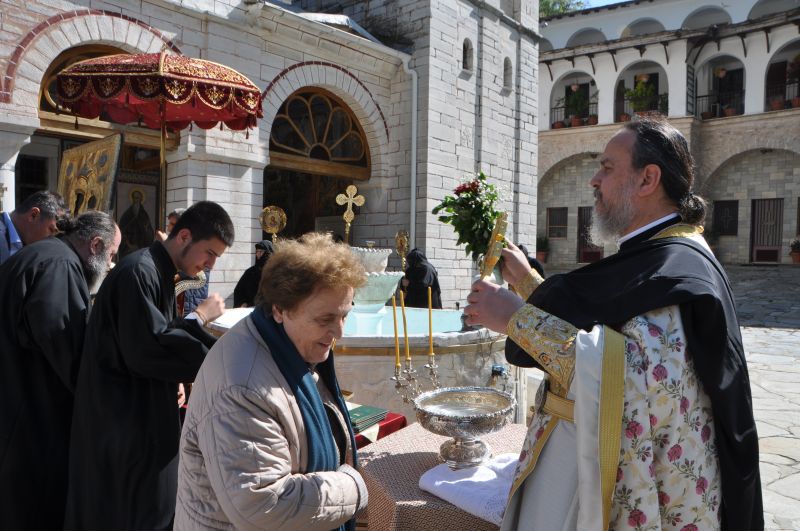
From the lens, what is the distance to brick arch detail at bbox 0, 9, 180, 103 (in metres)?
6.91

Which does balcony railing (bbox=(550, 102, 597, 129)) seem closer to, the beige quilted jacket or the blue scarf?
the blue scarf

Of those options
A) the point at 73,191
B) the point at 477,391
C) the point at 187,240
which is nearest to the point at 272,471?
the point at 477,391

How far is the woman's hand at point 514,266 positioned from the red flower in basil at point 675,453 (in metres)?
0.97

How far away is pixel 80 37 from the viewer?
7449 millimetres

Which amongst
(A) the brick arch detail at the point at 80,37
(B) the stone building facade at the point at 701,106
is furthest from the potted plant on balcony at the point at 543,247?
(A) the brick arch detail at the point at 80,37

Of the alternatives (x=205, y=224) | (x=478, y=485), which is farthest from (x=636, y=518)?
(x=205, y=224)

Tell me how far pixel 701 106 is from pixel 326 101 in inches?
777

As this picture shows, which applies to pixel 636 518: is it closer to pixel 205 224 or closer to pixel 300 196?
pixel 205 224

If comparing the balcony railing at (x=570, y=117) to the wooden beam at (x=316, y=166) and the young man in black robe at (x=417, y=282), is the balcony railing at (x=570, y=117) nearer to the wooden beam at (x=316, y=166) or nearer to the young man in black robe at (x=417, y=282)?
the wooden beam at (x=316, y=166)

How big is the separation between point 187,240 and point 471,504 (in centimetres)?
167

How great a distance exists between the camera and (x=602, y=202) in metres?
1.98

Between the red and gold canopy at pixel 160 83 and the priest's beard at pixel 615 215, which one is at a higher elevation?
the red and gold canopy at pixel 160 83

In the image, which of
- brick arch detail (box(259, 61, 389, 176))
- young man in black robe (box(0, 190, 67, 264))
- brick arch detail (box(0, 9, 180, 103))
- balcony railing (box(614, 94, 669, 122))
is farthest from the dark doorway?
balcony railing (box(614, 94, 669, 122))

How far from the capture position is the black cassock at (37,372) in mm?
2605
